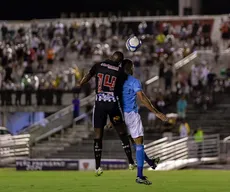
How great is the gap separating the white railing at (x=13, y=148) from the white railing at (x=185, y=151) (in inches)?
A: 211

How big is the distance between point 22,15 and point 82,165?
3847cm

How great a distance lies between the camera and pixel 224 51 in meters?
43.8

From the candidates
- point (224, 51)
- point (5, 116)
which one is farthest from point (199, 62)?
point (5, 116)

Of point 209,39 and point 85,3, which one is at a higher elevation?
point 85,3

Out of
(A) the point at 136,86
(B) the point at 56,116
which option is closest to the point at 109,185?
(A) the point at 136,86

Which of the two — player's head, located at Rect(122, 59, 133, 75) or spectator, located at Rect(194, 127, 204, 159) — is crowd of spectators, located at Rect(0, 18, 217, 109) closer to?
spectator, located at Rect(194, 127, 204, 159)

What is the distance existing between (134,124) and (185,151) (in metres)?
17.6

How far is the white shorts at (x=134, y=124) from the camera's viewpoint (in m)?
16.2

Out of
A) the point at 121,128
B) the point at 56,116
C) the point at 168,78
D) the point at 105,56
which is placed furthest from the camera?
the point at 105,56

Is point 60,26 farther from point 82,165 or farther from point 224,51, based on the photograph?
point 82,165

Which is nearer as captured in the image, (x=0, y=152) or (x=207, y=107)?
(x=0, y=152)

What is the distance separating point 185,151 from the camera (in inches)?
1320

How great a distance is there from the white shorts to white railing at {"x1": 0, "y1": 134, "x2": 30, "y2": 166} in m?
19.5

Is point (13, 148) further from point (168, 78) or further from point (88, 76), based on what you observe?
point (88, 76)
